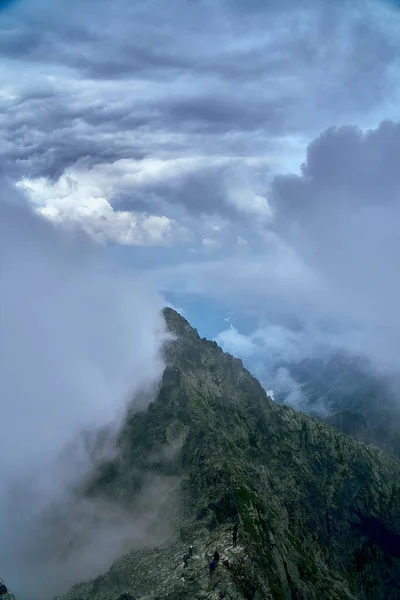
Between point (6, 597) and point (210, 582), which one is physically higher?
point (6, 597)

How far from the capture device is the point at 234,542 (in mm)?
199000

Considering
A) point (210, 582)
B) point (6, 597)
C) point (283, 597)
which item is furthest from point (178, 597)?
point (6, 597)

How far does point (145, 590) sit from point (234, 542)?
145ft

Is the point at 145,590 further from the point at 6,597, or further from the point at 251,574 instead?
the point at 6,597

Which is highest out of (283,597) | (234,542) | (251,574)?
(234,542)

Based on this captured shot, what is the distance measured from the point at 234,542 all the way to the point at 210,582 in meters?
28.0

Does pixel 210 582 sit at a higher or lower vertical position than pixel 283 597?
higher

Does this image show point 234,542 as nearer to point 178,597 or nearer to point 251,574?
point 251,574

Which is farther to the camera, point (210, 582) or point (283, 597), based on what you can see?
point (283, 597)

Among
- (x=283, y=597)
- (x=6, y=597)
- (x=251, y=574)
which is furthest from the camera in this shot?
(x=283, y=597)

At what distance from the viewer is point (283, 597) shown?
645 ft

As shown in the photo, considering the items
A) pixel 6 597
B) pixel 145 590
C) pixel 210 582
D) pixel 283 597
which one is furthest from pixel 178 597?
pixel 6 597

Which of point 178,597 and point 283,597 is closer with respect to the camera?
point 178,597

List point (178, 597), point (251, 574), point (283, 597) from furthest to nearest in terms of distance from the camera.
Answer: point (283, 597) < point (251, 574) < point (178, 597)
